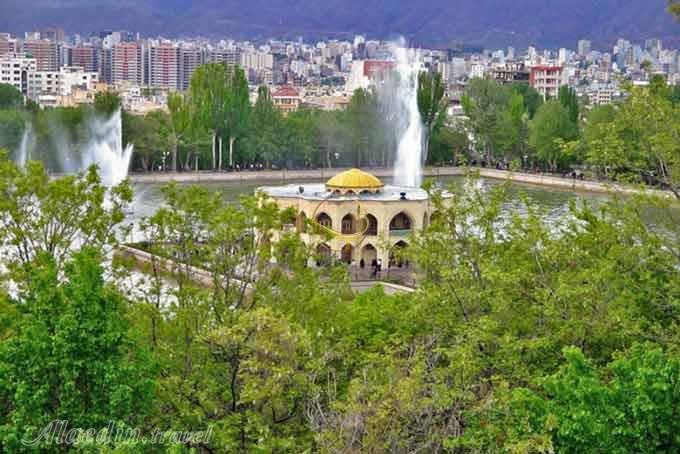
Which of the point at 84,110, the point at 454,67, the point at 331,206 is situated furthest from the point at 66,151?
the point at 454,67

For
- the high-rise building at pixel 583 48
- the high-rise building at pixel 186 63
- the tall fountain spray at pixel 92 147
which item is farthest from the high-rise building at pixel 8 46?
the high-rise building at pixel 583 48

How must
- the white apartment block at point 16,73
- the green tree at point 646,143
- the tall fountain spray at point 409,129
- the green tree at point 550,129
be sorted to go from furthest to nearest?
the white apartment block at point 16,73, the tall fountain spray at point 409,129, the green tree at point 550,129, the green tree at point 646,143

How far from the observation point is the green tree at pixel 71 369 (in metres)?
8.08

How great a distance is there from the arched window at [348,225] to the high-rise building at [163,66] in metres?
92.8

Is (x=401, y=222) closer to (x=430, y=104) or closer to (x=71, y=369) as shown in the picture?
(x=71, y=369)

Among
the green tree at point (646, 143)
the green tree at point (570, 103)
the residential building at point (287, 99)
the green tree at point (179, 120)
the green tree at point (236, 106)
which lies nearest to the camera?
the green tree at point (646, 143)

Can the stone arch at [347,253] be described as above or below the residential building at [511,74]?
below

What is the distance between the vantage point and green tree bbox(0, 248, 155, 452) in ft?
26.5

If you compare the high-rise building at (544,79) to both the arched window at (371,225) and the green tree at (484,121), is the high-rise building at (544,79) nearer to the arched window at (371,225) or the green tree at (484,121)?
the green tree at (484,121)

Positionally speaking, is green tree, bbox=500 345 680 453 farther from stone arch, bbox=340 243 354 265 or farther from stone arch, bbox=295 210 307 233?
stone arch, bbox=340 243 354 265

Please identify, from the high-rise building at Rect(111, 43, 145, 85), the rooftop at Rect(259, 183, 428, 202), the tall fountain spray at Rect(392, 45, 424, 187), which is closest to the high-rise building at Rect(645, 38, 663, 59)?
the high-rise building at Rect(111, 43, 145, 85)

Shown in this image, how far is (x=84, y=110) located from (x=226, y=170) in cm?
527

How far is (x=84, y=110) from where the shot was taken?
42.2 metres

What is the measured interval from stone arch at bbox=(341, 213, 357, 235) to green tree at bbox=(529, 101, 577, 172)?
20.1 metres
